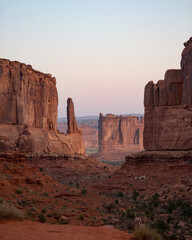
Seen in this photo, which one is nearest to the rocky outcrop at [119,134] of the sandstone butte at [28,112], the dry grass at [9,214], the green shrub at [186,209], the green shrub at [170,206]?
the sandstone butte at [28,112]

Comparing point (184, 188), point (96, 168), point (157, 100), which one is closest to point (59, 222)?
point (184, 188)

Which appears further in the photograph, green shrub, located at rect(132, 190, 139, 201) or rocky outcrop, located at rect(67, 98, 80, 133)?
rocky outcrop, located at rect(67, 98, 80, 133)

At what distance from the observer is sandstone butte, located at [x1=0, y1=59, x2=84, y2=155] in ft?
156

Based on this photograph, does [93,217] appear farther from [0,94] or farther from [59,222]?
[0,94]

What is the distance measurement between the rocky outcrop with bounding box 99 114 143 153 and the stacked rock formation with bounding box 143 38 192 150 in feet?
245

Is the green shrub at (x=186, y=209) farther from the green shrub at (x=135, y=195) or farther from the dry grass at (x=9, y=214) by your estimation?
the dry grass at (x=9, y=214)

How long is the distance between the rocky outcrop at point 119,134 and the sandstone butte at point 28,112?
56224 mm

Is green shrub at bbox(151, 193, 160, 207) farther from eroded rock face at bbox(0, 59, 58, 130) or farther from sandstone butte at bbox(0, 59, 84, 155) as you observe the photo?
eroded rock face at bbox(0, 59, 58, 130)

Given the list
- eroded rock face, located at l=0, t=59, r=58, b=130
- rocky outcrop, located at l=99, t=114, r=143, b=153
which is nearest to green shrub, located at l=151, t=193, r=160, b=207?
eroded rock face, located at l=0, t=59, r=58, b=130

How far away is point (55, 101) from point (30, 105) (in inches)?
342

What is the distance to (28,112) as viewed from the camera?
169ft

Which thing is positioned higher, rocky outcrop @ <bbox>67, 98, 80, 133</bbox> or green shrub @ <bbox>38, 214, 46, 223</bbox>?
rocky outcrop @ <bbox>67, 98, 80, 133</bbox>

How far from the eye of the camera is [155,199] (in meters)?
28.6

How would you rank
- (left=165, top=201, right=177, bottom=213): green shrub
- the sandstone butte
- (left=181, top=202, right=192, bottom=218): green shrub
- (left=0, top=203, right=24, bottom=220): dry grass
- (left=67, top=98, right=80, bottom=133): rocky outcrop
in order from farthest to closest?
(left=67, top=98, right=80, bottom=133): rocky outcrop
the sandstone butte
(left=165, top=201, right=177, bottom=213): green shrub
(left=181, top=202, right=192, bottom=218): green shrub
(left=0, top=203, right=24, bottom=220): dry grass
